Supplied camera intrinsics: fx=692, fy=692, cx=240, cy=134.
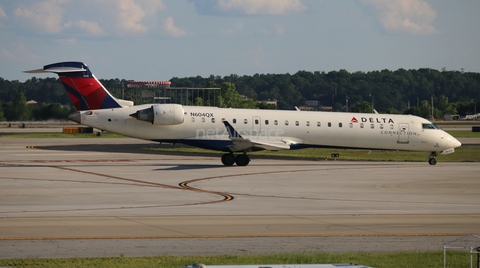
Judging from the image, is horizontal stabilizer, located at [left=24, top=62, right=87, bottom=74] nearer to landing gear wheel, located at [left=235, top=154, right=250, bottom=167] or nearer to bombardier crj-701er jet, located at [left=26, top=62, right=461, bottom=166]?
bombardier crj-701er jet, located at [left=26, top=62, right=461, bottom=166]

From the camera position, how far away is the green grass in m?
13.8

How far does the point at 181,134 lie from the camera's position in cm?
4162

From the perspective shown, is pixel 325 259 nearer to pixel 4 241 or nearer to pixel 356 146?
pixel 4 241

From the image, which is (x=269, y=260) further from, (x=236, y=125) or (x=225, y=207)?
(x=236, y=125)

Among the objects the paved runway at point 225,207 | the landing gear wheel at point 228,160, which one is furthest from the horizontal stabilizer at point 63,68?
the landing gear wheel at point 228,160

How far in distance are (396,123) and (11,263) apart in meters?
32.7

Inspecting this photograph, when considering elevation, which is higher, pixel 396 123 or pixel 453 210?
pixel 396 123

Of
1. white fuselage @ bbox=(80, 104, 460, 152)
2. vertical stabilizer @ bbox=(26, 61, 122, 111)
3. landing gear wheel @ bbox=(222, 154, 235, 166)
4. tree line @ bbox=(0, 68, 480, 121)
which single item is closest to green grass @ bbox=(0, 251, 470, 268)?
landing gear wheel @ bbox=(222, 154, 235, 166)

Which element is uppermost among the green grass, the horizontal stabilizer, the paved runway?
the horizontal stabilizer

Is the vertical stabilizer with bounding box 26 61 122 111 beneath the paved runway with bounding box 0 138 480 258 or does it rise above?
above

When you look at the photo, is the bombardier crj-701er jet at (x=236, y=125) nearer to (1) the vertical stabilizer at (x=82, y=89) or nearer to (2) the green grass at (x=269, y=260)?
(1) the vertical stabilizer at (x=82, y=89)

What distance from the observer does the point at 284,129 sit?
4209cm

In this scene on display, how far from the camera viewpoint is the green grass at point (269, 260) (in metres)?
13.8

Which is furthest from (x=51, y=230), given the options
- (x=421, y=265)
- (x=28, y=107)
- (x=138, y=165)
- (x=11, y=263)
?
(x=28, y=107)
